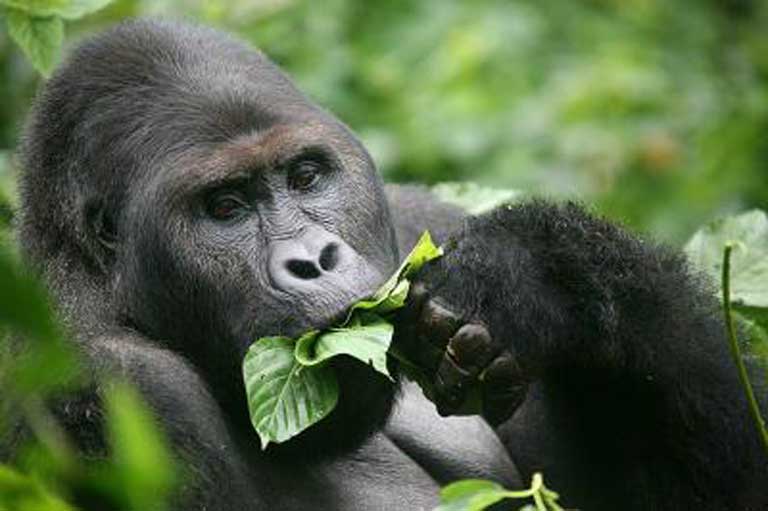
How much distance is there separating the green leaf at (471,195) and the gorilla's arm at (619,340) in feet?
3.63

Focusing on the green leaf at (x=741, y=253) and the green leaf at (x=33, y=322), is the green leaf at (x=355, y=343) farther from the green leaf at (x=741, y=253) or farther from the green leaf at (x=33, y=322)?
the green leaf at (x=33, y=322)

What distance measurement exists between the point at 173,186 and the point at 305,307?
452mm

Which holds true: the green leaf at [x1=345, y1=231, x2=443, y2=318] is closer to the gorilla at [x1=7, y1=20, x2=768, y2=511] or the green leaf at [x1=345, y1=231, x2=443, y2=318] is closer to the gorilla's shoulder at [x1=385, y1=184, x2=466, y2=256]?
the gorilla at [x1=7, y1=20, x2=768, y2=511]

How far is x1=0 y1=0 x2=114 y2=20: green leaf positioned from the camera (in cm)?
354

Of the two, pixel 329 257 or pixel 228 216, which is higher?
pixel 329 257

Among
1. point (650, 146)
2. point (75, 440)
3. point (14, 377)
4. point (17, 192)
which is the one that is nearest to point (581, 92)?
point (650, 146)

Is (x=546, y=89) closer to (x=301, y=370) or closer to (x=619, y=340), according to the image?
(x=619, y=340)

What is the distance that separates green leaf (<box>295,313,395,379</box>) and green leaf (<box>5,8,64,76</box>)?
3.56 ft

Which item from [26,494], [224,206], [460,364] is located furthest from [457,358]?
[26,494]

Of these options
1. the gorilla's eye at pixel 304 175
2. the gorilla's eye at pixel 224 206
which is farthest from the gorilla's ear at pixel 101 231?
the gorilla's eye at pixel 304 175

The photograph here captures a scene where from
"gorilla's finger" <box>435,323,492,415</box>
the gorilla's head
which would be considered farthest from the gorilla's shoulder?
"gorilla's finger" <box>435,323,492,415</box>

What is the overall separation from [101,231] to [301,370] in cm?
69

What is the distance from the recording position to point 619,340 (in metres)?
3.16

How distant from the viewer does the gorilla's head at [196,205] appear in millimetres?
3090
